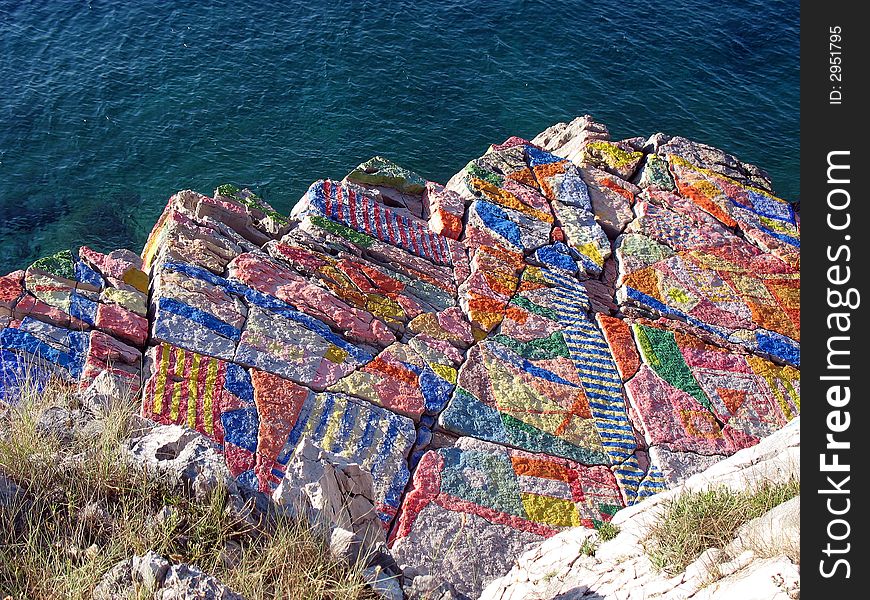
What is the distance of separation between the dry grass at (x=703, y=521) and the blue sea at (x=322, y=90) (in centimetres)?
1516

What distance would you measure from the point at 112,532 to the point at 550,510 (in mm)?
5737

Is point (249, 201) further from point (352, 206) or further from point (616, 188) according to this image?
point (616, 188)

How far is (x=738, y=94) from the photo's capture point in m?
25.5

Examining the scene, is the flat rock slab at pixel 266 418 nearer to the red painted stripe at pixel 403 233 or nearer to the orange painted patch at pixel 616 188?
the red painted stripe at pixel 403 233

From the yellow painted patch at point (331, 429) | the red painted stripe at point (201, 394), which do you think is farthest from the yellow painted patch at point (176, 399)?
the yellow painted patch at point (331, 429)

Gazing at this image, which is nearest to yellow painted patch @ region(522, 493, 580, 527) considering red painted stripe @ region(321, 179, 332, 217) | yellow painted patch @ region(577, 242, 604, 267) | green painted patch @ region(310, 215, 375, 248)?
Answer: yellow painted patch @ region(577, 242, 604, 267)

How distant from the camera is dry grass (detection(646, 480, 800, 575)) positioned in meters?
6.69

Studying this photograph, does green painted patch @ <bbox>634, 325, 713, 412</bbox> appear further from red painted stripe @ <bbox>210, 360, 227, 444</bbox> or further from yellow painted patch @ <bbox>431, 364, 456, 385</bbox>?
red painted stripe @ <bbox>210, 360, 227, 444</bbox>

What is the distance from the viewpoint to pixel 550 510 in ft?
32.7

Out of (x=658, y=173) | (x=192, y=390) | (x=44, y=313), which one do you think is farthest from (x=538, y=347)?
(x=44, y=313)

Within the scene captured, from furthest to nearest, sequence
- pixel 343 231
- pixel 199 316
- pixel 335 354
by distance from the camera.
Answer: pixel 343 231 < pixel 335 354 < pixel 199 316

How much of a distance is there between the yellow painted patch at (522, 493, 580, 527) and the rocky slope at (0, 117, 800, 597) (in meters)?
0.03

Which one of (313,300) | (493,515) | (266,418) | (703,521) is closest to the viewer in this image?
(703,521)

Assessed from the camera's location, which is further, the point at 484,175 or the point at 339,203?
the point at 484,175
